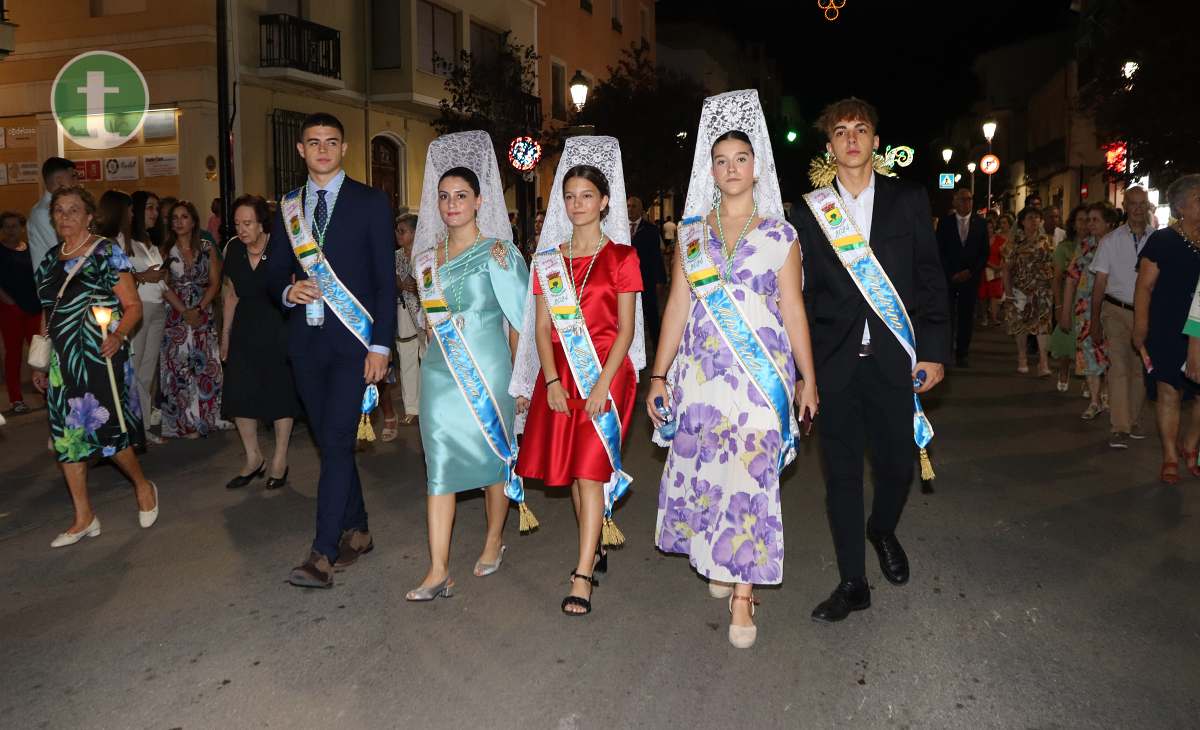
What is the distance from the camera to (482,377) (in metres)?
5.08

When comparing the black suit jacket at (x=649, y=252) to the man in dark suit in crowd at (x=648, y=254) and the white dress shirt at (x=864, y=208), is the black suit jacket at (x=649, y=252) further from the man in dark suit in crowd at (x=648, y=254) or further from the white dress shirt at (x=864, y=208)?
the white dress shirt at (x=864, y=208)

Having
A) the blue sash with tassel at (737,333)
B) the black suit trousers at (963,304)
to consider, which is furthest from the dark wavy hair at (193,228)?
the black suit trousers at (963,304)

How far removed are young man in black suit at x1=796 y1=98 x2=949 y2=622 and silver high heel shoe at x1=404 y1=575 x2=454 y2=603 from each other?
1.72 meters

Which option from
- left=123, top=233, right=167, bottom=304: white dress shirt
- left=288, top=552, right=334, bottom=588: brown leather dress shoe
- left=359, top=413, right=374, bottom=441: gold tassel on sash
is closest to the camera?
left=288, top=552, right=334, bottom=588: brown leather dress shoe

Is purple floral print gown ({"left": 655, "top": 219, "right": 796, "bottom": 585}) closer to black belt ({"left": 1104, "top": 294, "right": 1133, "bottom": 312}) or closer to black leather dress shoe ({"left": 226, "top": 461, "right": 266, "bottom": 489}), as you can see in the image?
black leather dress shoe ({"left": 226, "top": 461, "right": 266, "bottom": 489})

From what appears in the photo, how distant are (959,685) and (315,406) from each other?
320cm

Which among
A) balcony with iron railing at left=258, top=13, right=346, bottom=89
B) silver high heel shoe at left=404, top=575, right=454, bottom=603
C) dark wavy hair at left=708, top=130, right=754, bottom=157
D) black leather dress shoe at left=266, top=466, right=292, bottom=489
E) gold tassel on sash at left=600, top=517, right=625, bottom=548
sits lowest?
silver high heel shoe at left=404, top=575, right=454, bottom=603

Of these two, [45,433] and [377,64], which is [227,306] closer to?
[45,433]

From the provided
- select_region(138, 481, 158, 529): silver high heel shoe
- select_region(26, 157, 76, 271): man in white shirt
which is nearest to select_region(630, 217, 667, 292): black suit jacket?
select_region(26, 157, 76, 271): man in white shirt

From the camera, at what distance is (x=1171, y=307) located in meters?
7.16

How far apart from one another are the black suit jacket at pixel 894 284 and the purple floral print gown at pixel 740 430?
1.28ft

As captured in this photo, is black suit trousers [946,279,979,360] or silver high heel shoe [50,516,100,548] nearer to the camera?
silver high heel shoe [50,516,100,548]

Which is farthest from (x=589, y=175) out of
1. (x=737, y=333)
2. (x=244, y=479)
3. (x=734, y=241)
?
(x=244, y=479)

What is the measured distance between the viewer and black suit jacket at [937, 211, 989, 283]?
43.2 feet
